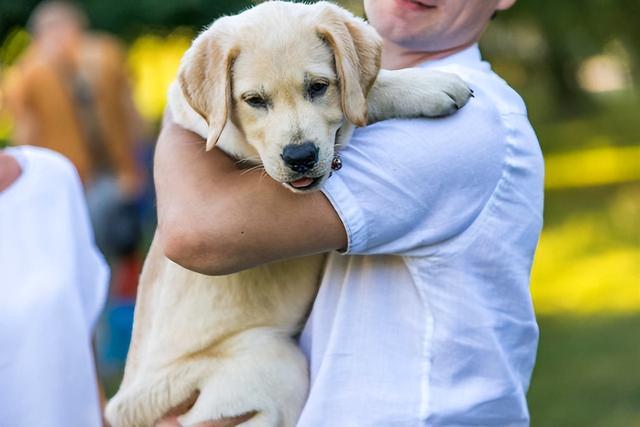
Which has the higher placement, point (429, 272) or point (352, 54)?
point (352, 54)

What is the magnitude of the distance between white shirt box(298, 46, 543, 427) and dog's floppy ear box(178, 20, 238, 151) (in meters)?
0.33

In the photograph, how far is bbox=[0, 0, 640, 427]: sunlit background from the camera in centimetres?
815

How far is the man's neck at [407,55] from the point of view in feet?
9.84

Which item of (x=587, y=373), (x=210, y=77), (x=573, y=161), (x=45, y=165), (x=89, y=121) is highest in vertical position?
(x=210, y=77)

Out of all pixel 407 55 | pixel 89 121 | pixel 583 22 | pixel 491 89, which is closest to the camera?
pixel 491 89

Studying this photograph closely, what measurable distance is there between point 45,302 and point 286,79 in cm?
128

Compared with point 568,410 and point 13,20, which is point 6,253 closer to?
point 568,410

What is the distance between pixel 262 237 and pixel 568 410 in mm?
5474

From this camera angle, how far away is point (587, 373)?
823 cm

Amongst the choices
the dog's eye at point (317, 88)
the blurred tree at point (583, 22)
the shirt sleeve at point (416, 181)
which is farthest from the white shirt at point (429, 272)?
the blurred tree at point (583, 22)

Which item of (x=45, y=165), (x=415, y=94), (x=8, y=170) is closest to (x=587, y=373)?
(x=45, y=165)

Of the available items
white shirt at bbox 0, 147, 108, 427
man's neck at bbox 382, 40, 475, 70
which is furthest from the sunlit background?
man's neck at bbox 382, 40, 475, 70

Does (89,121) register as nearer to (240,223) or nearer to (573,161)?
(240,223)

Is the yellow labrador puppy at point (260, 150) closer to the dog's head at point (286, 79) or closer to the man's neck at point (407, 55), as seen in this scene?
the dog's head at point (286, 79)
